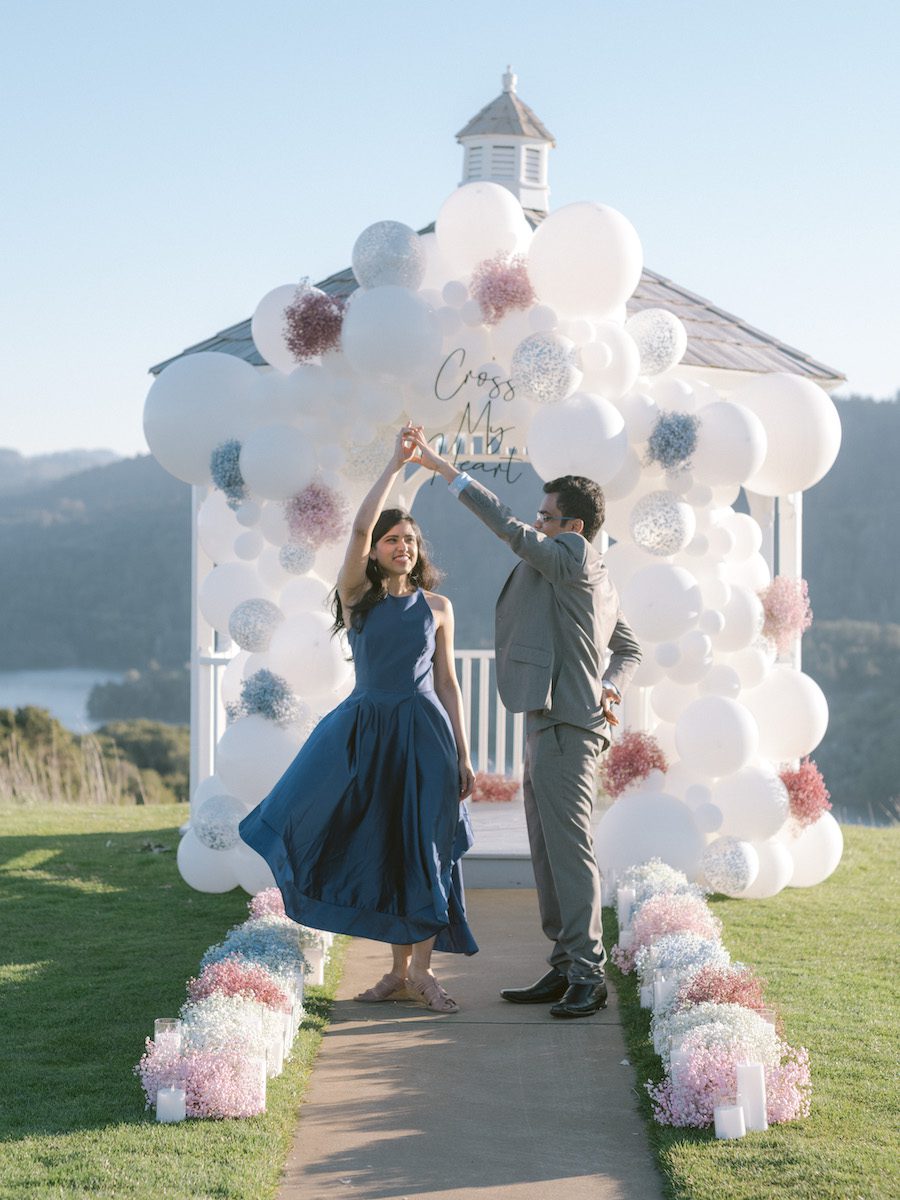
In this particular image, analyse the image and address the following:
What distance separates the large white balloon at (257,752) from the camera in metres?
6.13

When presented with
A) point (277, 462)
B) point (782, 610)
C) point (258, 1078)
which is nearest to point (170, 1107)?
point (258, 1078)

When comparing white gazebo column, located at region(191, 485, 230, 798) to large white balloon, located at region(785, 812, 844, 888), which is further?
white gazebo column, located at region(191, 485, 230, 798)

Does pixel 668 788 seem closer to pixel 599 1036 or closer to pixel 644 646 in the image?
pixel 644 646

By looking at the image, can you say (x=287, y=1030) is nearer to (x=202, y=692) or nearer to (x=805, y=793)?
(x=805, y=793)

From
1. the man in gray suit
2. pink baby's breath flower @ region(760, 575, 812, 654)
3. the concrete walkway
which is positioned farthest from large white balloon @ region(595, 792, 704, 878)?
the man in gray suit

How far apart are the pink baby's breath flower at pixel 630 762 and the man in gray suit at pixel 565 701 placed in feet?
5.36

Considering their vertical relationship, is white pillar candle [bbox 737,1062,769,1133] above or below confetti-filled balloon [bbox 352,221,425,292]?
below

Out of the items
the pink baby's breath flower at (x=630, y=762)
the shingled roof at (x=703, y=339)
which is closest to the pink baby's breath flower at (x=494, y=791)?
the pink baby's breath flower at (x=630, y=762)

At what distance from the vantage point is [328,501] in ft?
20.1

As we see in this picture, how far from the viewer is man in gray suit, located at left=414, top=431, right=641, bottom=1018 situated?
4711mm

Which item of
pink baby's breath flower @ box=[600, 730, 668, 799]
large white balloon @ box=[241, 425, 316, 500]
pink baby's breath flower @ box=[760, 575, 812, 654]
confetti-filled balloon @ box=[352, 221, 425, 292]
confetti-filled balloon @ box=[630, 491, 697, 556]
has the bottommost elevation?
pink baby's breath flower @ box=[600, 730, 668, 799]

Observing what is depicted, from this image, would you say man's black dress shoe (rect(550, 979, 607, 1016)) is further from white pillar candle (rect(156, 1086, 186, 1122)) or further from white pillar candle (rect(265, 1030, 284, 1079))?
white pillar candle (rect(156, 1086, 186, 1122))

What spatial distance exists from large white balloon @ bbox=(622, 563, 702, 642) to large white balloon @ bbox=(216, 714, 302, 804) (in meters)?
1.59

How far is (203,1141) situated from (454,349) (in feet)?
12.0
